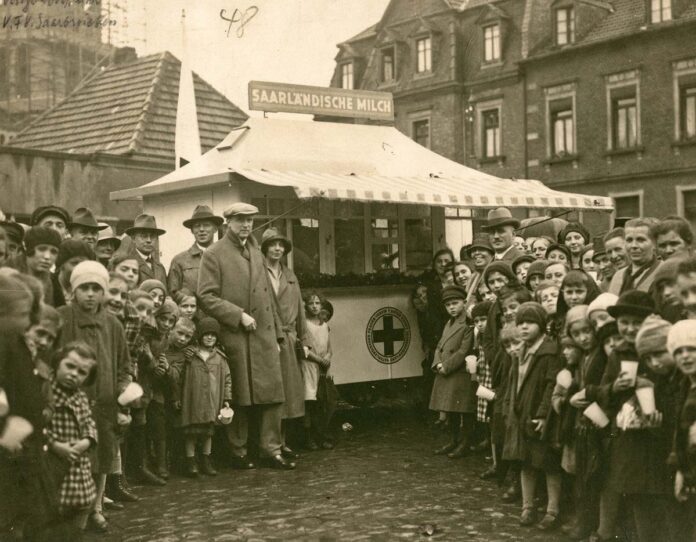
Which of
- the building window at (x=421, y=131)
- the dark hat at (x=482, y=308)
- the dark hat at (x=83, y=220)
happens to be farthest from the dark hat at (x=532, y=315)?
the building window at (x=421, y=131)

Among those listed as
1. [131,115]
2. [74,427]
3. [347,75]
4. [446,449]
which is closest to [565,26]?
[347,75]

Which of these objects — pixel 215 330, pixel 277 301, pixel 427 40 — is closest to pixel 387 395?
pixel 277 301

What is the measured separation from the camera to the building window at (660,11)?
24.7 m

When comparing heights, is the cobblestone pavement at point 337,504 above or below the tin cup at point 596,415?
below

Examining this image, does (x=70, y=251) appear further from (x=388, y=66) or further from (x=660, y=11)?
(x=388, y=66)

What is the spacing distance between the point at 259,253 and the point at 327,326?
125cm

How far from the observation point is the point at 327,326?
881 cm

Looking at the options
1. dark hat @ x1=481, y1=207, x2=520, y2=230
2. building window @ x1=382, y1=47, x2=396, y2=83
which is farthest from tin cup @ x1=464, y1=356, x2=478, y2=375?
building window @ x1=382, y1=47, x2=396, y2=83

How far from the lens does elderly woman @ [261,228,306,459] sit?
7.95 m

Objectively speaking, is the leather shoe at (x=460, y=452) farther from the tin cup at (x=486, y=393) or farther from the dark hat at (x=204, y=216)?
the dark hat at (x=204, y=216)

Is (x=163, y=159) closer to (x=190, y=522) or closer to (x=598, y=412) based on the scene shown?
(x=190, y=522)

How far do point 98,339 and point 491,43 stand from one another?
25936mm

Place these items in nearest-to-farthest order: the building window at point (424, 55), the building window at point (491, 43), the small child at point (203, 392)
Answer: the small child at point (203, 392) → the building window at point (491, 43) → the building window at point (424, 55)

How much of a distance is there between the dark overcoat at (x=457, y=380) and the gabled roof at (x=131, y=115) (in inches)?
373
